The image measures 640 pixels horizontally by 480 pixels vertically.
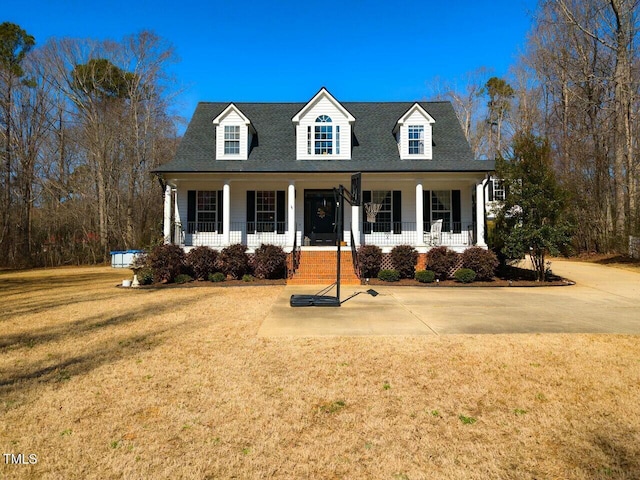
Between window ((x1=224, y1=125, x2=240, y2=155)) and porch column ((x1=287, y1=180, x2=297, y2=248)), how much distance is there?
325 cm

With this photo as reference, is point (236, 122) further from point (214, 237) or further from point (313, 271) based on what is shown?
point (313, 271)

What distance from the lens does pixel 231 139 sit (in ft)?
54.6

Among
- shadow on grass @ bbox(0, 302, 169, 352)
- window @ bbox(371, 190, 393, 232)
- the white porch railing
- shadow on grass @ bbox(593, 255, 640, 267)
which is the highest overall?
window @ bbox(371, 190, 393, 232)

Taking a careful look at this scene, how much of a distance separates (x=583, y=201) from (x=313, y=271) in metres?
21.8

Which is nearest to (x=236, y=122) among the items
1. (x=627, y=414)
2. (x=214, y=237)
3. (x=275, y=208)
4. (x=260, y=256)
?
(x=275, y=208)

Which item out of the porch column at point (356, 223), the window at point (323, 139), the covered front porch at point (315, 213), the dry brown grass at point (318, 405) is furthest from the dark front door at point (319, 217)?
the dry brown grass at point (318, 405)

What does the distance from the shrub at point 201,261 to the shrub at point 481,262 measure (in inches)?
375

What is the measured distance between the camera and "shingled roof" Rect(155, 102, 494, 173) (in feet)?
50.4

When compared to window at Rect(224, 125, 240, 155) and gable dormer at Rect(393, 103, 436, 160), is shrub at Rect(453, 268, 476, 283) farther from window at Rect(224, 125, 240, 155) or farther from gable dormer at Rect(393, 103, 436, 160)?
window at Rect(224, 125, 240, 155)

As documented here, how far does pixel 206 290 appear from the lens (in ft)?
38.4

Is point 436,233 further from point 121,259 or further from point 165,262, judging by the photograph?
point 121,259

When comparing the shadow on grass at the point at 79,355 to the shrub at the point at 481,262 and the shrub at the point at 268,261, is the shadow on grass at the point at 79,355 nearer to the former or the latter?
the shrub at the point at 268,261

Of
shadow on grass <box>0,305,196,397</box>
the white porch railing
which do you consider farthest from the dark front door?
shadow on grass <box>0,305,196,397</box>

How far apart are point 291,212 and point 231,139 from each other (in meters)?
4.68
